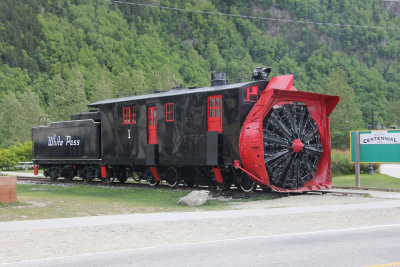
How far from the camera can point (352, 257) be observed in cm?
853

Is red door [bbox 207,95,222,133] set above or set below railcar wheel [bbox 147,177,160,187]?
above

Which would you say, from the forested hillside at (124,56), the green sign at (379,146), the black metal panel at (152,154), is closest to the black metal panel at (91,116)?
the black metal panel at (152,154)

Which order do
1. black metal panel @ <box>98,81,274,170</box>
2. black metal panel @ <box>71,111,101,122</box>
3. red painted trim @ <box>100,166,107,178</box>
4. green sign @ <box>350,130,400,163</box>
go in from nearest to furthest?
black metal panel @ <box>98,81,274,170</box>, green sign @ <box>350,130,400,163</box>, red painted trim @ <box>100,166,107,178</box>, black metal panel @ <box>71,111,101,122</box>

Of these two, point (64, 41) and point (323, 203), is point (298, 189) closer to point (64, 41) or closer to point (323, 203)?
point (323, 203)

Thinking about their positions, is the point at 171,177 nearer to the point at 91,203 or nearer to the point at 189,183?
the point at 189,183

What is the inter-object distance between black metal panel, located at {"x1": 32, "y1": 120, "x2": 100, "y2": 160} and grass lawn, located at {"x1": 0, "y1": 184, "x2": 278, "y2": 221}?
130 inches

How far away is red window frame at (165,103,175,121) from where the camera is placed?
22703mm

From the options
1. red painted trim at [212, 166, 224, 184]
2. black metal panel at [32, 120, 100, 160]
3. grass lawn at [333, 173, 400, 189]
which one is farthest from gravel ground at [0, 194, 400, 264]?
black metal panel at [32, 120, 100, 160]

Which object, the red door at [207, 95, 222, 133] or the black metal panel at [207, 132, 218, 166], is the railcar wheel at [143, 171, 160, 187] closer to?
the black metal panel at [207, 132, 218, 166]

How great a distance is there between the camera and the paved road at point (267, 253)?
834cm

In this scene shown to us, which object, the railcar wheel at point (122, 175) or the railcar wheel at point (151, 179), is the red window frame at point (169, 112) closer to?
the railcar wheel at point (151, 179)

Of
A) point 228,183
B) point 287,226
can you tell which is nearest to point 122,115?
point 228,183

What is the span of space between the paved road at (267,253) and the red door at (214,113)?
1038 cm

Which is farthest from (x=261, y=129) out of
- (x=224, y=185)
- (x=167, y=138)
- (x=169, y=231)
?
(x=169, y=231)
